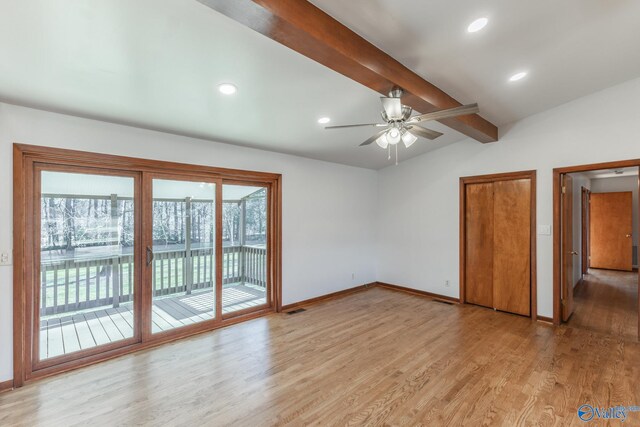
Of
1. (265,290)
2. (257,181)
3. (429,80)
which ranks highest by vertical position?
(429,80)

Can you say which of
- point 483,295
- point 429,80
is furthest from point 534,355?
point 429,80

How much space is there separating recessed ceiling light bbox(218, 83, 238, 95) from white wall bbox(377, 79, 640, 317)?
307 centimetres

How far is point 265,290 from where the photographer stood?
458 centimetres

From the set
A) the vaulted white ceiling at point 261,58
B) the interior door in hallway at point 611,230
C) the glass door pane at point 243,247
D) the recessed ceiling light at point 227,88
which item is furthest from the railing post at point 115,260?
the interior door in hallway at point 611,230

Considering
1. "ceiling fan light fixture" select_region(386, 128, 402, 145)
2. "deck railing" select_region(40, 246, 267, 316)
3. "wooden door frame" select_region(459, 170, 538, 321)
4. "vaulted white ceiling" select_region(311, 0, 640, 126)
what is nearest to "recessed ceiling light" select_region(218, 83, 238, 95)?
"vaulted white ceiling" select_region(311, 0, 640, 126)

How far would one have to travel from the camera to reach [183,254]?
12.4ft

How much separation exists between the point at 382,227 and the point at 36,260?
531 centimetres

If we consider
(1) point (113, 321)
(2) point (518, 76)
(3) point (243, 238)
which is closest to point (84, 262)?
(1) point (113, 321)

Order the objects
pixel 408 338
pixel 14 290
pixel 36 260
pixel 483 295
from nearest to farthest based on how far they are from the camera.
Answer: pixel 14 290 < pixel 36 260 < pixel 408 338 < pixel 483 295

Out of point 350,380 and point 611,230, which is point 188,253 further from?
point 611,230

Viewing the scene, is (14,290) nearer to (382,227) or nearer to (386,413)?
(386,413)

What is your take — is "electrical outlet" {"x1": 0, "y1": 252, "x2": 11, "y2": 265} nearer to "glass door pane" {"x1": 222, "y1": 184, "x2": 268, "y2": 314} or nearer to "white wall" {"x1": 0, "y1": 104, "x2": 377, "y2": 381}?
"white wall" {"x1": 0, "y1": 104, "x2": 377, "y2": 381}

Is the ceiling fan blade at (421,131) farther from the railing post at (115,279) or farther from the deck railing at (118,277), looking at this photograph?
the railing post at (115,279)

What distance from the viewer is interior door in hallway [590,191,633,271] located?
7.36m
